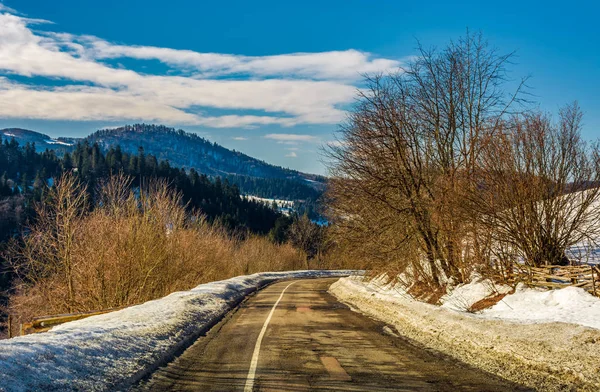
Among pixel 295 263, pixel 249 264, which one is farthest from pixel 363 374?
pixel 295 263

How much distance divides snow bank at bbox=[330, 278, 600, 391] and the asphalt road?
19.3 inches

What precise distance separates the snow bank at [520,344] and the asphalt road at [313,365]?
49cm

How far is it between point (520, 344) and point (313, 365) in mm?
3832

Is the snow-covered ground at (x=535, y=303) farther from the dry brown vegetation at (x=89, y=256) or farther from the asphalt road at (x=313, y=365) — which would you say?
the dry brown vegetation at (x=89, y=256)

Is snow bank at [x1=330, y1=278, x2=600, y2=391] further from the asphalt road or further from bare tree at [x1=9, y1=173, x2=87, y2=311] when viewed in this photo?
bare tree at [x1=9, y1=173, x2=87, y2=311]

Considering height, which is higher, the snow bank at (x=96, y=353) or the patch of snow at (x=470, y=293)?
the snow bank at (x=96, y=353)

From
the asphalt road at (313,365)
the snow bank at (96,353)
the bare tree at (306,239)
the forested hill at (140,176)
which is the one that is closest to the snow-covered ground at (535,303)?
the asphalt road at (313,365)

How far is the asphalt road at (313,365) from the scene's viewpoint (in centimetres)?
723

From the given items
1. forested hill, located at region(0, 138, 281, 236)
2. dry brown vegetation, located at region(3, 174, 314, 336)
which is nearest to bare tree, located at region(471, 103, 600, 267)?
dry brown vegetation, located at region(3, 174, 314, 336)

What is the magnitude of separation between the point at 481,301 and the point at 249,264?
177 ft

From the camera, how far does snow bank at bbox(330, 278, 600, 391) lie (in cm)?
733

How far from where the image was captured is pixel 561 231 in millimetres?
17766

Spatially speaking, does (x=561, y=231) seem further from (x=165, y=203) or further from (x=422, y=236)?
(x=165, y=203)

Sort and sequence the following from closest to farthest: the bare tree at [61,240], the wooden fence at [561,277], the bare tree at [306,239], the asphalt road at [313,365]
A: the asphalt road at [313,365] < the wooden fence at [561,277] < the bare tree at [61,240] < the bare tree at [306,239]
